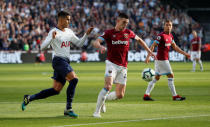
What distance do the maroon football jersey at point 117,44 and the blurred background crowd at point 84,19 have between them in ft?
111

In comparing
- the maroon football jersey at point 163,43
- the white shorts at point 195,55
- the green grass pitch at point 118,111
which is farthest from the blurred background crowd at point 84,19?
the maroon football jersey at point 163,43

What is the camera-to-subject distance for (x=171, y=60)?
47.1m

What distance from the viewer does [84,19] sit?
1945 inches

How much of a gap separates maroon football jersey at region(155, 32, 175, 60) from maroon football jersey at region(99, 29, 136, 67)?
3.97 meters

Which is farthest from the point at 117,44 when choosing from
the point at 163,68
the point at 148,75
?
the point at 163,68

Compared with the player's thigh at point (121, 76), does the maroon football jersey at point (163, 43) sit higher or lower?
higher

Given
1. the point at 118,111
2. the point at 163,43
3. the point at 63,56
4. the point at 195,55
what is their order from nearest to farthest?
the point at 63,56, the point at 118,111, the point at 163,43, the point at 195,55

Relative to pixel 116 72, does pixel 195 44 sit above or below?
above

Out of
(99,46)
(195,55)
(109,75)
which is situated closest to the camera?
(99,46)

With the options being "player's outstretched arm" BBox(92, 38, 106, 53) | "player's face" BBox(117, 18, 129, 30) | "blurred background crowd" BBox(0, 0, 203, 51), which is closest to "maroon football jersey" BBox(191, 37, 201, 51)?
"blurred background crowd" BBox(0, 0, 203, 51)

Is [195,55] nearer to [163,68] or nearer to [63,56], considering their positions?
[163,68]

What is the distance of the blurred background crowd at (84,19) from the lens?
45438mm

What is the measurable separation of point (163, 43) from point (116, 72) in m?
4.51

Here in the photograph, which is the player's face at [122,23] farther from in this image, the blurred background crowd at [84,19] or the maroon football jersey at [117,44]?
the blurred background crowd at [84,19]
